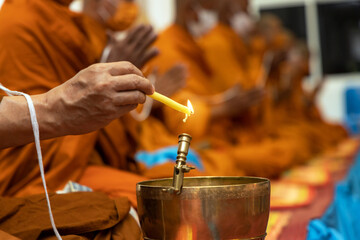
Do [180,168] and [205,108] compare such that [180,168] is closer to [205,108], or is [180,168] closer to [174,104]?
[174,104]

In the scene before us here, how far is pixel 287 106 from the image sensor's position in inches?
258

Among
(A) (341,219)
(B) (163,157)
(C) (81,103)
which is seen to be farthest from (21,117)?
(B) (163,157)

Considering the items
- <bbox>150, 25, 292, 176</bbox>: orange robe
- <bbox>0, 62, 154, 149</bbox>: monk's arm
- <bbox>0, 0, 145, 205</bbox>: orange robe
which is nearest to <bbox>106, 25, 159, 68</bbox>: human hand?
<bbox>0, 0, 145, 205</bbox>: orange robe

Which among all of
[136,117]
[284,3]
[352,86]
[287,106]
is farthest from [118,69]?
[284,3]

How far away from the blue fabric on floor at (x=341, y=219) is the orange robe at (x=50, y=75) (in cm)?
56

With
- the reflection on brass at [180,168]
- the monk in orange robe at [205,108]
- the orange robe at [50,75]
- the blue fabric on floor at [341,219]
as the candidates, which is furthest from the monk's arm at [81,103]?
the monk in orange robe at [205,108]

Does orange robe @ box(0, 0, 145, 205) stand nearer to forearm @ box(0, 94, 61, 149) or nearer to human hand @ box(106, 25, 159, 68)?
human hand @ box(106, 25, 159, 68)

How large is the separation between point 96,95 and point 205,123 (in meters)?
2.65

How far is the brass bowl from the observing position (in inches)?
45.1

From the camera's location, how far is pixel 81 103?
1.17 m

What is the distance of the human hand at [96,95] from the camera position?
3.77 feet

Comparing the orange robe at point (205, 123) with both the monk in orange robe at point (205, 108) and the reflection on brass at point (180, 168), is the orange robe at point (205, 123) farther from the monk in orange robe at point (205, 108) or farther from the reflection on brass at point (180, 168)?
the reflection on brass at point (180, 168)

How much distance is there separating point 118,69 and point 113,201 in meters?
0.48

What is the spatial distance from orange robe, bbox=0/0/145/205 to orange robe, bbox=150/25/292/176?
1.14 metres
